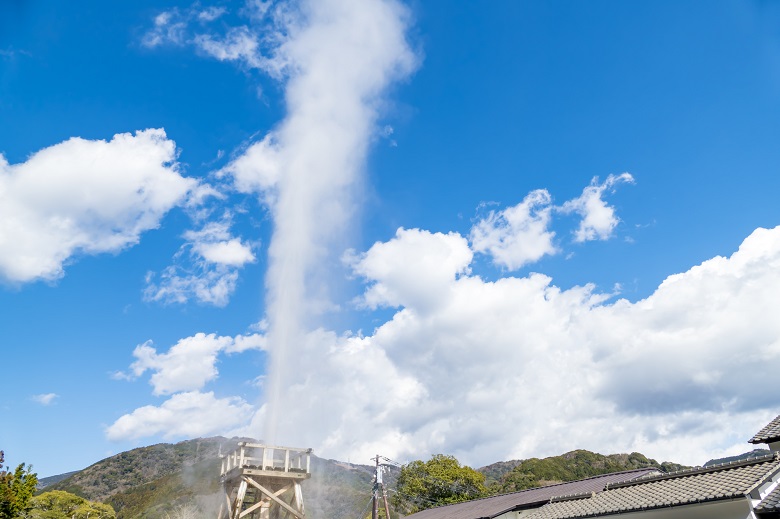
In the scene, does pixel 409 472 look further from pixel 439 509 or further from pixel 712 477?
pixel 712 477

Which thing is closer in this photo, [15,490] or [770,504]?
[770,504]

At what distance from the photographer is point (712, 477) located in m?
19.1

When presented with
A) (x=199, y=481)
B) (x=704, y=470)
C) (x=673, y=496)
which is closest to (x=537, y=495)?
(x=704, y=470)

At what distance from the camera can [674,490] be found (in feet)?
63.4

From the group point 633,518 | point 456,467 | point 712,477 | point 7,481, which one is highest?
point 456,467

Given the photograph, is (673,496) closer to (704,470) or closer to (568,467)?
(704,470)

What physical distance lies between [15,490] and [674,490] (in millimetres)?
27912

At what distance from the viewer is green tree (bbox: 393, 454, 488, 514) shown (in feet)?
154

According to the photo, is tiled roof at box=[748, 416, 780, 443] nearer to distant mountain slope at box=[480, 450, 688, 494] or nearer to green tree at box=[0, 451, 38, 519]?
green tree at box=[0, 451, 38, 519]

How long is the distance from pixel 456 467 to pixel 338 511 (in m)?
39.4

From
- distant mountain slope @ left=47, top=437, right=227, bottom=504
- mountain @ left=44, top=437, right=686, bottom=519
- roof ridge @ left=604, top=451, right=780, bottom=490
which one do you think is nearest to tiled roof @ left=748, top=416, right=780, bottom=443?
roof ridge @ left=604, top=451, right=780, bottom=490

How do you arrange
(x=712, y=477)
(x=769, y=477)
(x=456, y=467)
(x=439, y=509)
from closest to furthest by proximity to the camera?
(x=769, y=477), (x=712, y=477), (x=439, y=509), (x=456, y=467)

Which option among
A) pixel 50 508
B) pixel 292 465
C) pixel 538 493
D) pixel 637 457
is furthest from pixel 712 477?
pixel 637 457

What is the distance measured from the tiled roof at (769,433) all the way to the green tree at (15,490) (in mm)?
33195
